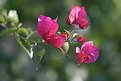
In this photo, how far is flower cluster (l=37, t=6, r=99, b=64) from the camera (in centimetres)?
130

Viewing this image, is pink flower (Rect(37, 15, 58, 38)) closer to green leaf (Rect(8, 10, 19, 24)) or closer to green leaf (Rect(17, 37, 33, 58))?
green leaf (Rect(17, 37, 33, 58))

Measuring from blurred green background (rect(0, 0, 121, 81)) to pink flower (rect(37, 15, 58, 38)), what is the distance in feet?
5.55

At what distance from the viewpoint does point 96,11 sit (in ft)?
10.4

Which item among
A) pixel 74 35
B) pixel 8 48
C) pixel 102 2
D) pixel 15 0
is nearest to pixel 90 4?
pixel 102 2

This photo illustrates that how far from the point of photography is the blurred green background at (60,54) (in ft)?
10.4

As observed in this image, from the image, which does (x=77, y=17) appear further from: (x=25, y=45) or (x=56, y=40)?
(x=25, y=45)

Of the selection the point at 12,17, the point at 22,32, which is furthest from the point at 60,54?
the point at 22,32

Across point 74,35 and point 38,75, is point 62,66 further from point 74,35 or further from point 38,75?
point 74,35

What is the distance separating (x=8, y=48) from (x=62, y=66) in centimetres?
39

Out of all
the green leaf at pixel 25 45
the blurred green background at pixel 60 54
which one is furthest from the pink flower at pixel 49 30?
the blurred green background at pixel 60 54

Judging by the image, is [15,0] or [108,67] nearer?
[15,0]

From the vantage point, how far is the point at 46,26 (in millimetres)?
1295

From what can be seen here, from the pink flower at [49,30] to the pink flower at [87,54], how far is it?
2.4 inches

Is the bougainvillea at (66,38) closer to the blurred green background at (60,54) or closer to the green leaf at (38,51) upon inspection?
the green leaf at (38,51)
